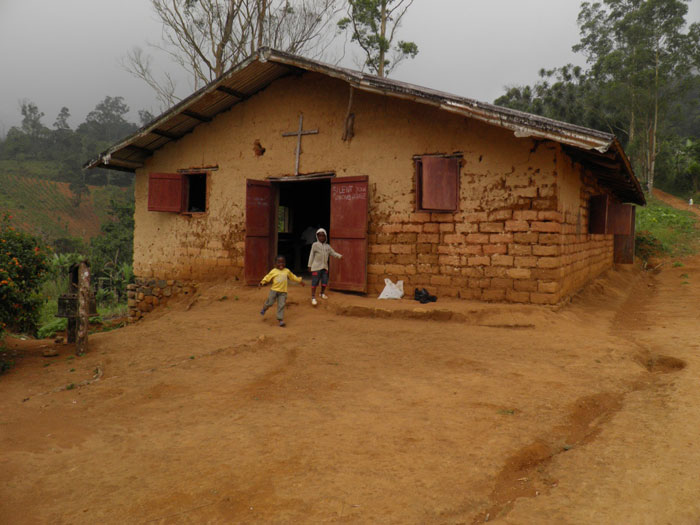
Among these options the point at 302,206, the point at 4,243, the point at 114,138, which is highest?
the point at 114,138

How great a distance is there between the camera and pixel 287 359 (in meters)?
5.24

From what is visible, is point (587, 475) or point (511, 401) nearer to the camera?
point (587, 475)

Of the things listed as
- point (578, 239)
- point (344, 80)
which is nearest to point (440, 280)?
point (578, 239)

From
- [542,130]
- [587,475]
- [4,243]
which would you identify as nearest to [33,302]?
[4,243]

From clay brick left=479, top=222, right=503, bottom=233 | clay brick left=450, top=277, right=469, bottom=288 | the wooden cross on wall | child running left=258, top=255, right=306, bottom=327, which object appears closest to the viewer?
child running left=258, top=255, right=306, bottom=327

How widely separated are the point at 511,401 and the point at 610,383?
113 centimetres

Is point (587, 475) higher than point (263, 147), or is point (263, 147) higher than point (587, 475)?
point (263, 147)

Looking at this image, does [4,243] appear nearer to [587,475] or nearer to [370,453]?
[370,453]

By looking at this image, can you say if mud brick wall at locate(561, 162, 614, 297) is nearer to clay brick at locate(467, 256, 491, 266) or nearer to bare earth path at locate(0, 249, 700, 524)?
clay brick at locate(467, 256, 491, 266)

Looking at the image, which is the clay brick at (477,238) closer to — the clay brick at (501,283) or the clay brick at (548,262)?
the clay brick at (501,283)

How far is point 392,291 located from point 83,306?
451cm

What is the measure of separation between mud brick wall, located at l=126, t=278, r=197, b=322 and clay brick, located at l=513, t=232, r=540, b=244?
638 centimetres

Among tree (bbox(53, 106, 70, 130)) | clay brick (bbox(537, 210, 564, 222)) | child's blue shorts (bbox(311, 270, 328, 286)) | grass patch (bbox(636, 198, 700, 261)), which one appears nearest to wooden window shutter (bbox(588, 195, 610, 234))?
clay brick (bbox(537, 210, 564, 222))

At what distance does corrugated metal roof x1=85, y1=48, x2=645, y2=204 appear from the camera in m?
6.03
